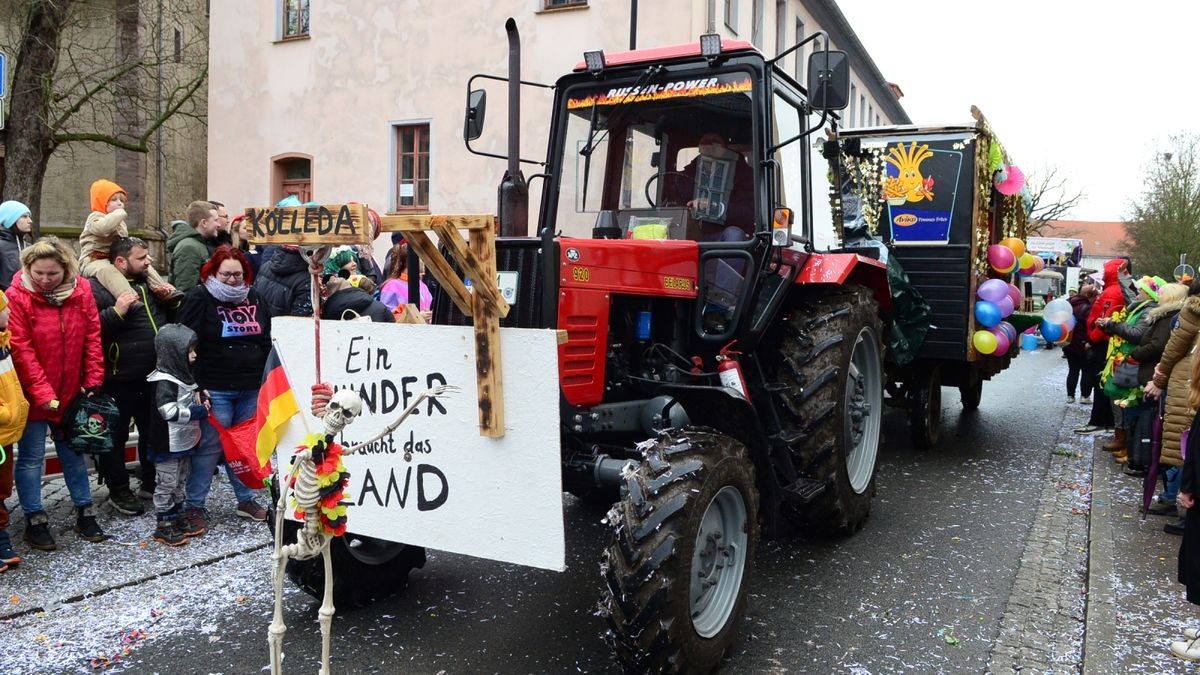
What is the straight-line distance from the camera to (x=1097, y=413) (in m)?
9.54

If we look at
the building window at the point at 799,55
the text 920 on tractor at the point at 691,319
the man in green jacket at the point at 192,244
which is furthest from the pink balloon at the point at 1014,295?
the building window at the point at 799,55

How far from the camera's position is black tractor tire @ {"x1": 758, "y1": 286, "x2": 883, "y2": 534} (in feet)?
14.9

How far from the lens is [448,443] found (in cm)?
326

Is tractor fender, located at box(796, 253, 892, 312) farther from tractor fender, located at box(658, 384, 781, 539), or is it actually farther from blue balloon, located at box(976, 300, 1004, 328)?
blue balloon, located at box(976, 300, 1004, 328)

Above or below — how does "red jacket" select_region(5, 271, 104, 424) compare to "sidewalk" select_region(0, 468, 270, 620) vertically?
above

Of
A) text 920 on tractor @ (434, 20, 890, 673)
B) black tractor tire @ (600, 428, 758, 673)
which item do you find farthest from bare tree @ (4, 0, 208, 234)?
black tractor tire @ (600, 428, 758, 673)

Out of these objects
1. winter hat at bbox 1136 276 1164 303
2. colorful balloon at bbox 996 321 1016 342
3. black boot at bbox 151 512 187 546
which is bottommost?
black boot at bbox 151 512 187 546

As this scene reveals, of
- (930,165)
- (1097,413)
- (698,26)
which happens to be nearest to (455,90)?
(698,26)

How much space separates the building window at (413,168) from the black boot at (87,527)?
35.7 feet

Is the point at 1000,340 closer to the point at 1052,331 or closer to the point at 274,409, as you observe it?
the point at 1052,331

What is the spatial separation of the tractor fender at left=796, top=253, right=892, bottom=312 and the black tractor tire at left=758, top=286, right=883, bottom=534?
162mm

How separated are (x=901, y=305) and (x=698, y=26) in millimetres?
7530

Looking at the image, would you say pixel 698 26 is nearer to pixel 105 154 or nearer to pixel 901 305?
pixel 901 305

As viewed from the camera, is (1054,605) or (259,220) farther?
(1054,605)
